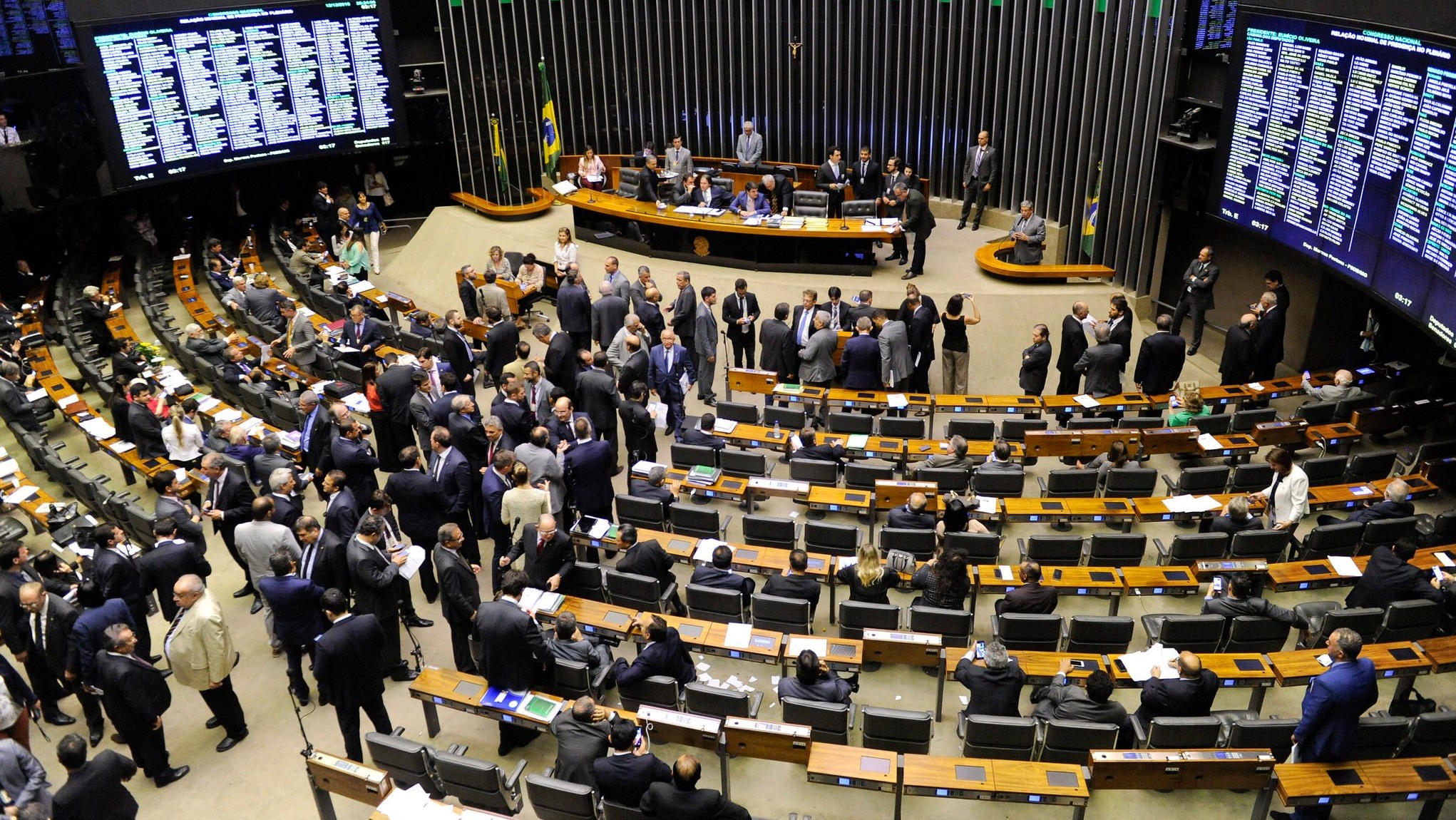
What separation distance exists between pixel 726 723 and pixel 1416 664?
4845mm

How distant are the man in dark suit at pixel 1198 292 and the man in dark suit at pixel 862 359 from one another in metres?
3.92

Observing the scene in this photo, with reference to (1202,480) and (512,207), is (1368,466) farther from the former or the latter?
(512,207)

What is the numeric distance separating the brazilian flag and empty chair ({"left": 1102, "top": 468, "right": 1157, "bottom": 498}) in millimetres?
6500

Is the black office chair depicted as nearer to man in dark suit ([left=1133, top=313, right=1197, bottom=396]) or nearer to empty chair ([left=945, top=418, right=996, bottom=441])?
empty chair ([left=945, top=418, right=996, bottom=441])

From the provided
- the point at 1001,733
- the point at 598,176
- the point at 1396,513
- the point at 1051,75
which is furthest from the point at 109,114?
the point at 1396,513

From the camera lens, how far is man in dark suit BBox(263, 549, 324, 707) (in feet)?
23.6

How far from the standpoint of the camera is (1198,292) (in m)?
12.7

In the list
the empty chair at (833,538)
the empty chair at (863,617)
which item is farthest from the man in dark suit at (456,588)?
the empty chair at (833,538)

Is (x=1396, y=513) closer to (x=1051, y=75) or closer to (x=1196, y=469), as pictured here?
(x=1196, y=469)

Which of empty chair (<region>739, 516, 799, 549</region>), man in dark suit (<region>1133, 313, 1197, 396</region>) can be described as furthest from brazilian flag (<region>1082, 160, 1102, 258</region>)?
empty chair (<region>739, 516, 799, 549</region>)

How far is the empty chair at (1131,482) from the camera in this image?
950cm

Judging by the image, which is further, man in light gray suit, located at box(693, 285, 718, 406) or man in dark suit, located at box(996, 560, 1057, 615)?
A: man in light gray suit, located at box(693, 285, 718, 406)

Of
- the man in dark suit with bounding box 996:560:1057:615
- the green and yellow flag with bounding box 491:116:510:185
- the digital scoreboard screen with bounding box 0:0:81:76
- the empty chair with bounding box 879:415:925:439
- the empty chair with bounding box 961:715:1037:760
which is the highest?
the digital scoreboard screen with bounding box 0:0:81:76

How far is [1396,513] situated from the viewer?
850 cm
